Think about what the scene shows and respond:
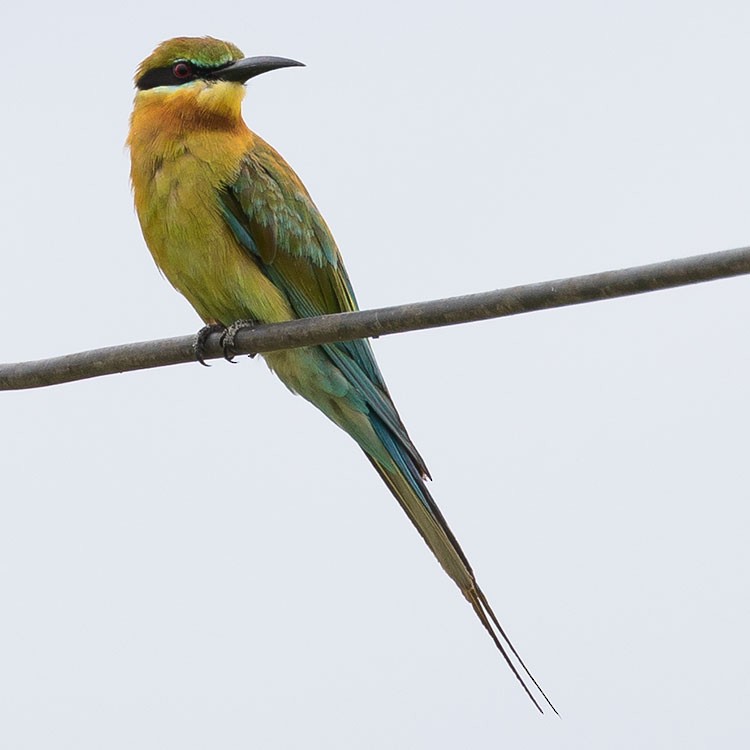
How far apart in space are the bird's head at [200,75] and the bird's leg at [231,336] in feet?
2.06

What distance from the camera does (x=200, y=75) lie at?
391 cm

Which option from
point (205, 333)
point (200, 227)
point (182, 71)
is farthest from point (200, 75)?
point (205, 333)

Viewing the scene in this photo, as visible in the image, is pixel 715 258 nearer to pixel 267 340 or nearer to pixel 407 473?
pixel 267 340

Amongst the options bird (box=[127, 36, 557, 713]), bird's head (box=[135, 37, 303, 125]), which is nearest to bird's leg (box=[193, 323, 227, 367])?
bird (box=[127, 36, 557, 713])

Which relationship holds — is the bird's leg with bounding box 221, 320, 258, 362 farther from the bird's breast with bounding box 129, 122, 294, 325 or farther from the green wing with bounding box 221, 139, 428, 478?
the green wing with bounding box 221, 139, 428, 478

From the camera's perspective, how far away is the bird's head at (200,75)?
→ 3814mm

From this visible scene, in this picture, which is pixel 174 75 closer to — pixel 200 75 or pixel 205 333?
pixel 200 75

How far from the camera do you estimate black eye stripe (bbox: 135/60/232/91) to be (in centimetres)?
391

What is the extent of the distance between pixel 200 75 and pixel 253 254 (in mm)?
614

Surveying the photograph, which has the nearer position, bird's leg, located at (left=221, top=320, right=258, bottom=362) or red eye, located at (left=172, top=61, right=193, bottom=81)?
bird's leg, located at (left=221, top=320, right=258, bottom=362)

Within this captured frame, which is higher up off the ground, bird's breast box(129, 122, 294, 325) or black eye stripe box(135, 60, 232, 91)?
black eye stripe box(135, 60, 232, 91)

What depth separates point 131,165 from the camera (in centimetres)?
381

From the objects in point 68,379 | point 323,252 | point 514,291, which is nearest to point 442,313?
point 514,291

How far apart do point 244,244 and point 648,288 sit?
1.77m
